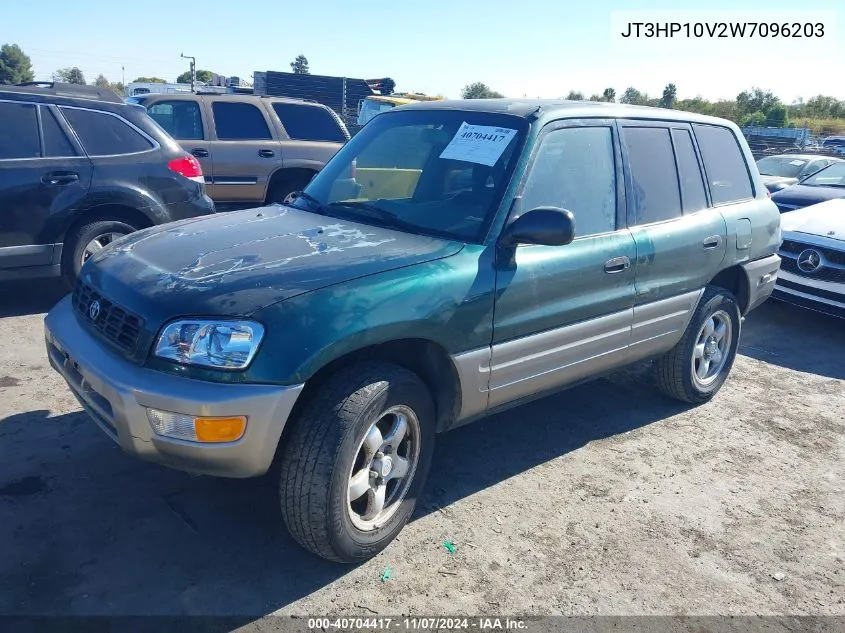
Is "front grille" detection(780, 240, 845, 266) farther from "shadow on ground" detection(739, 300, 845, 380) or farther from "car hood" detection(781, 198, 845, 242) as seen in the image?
"shadow on ground" detection(739, 300, 845, 380)

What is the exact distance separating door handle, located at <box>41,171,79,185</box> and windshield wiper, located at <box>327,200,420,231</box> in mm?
2971

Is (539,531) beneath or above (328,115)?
beneath

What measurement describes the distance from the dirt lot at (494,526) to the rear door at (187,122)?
456cm

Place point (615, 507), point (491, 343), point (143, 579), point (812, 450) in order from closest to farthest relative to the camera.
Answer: point (143, 579) < point (491, 343) < point (615, 507) < point (812, 450)

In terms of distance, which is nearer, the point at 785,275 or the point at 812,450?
the point at 812,450

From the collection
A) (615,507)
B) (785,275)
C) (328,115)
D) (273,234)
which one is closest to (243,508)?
(273,234)

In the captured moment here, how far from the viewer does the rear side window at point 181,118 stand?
28.8 ft

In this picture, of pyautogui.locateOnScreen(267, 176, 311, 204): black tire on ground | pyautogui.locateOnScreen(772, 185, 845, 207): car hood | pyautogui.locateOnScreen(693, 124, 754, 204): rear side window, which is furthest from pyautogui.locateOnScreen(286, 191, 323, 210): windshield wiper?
pyautogui.locateOnScreen(772, 185, 845, 207): car hood

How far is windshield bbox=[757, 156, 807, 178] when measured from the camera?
13016mm

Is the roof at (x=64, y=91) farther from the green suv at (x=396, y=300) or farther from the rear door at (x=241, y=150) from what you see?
the green suv at (x=396, y=300)

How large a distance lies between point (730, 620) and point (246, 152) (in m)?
7.65

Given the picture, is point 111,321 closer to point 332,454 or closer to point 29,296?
point 332,454

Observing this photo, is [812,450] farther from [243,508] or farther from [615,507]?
[243,508]

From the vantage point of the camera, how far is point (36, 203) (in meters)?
5.52
